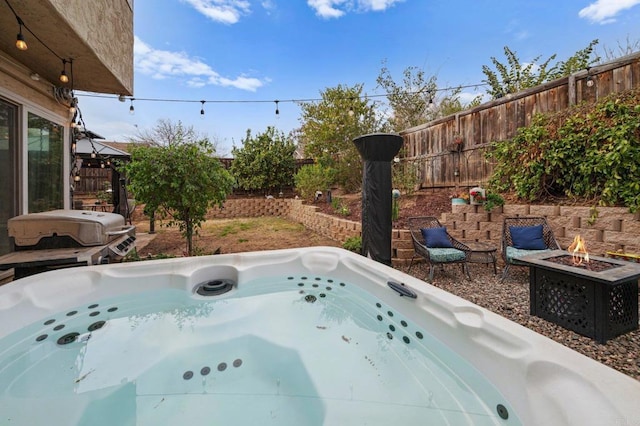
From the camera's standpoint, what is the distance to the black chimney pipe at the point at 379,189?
338 cm

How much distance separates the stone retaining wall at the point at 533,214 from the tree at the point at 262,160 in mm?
4307

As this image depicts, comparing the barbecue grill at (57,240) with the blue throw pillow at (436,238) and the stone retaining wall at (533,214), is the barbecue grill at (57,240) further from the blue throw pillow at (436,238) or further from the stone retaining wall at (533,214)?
the blue throw pillow at (436,238)

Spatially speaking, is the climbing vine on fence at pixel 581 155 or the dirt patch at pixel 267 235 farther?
the dirt patch at pixel 267 235

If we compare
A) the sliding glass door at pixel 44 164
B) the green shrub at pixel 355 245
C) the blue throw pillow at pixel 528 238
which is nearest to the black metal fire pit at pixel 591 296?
the blue throw pillow at pixel 528 238

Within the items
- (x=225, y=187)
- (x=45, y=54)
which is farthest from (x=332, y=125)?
(x=45, y=54)

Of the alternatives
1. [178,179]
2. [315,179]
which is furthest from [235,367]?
[315,179]

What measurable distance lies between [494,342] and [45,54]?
5625 mm

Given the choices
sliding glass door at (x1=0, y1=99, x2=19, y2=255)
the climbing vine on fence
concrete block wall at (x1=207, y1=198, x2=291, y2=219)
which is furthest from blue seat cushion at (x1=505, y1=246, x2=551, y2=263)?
concrete block wall at (x1=207, y1=198, x2=291, y2=219)

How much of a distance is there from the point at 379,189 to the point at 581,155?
2922 mm

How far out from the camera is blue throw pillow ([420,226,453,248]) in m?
3.93

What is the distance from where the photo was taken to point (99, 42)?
3475 mm

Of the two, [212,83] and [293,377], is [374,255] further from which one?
[212,83]

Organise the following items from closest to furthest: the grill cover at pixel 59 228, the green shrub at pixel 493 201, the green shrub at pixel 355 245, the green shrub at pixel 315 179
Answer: the grill cover at pixel 59 228 → the green shrub at pixel 493 201 → the green shrub at pixel 355 245 → the green shrub at pixel 315 179

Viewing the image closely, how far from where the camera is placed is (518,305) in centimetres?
289
